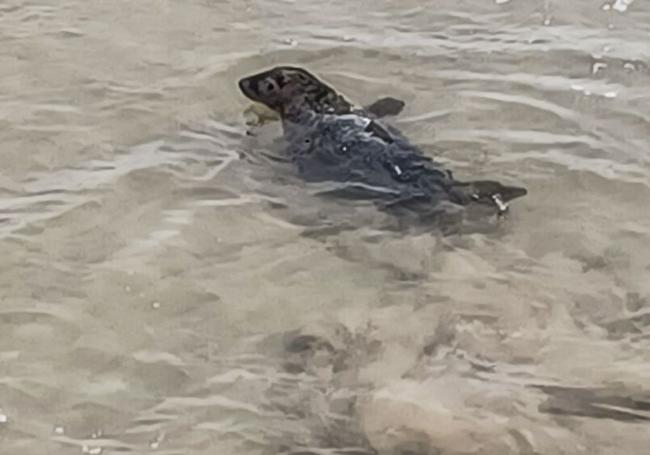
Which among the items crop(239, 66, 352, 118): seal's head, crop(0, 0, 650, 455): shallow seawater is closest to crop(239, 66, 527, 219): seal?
crop(239, 66, 352, 118): seal's head

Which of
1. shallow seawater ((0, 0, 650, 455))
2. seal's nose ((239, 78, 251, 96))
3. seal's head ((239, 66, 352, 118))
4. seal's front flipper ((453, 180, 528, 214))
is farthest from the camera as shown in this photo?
seal's nose ((239, 78, 251, 96))

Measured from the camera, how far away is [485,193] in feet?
14.4

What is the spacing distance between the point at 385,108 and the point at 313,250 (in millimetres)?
980

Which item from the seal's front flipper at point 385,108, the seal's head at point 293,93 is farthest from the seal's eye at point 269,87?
the seal's front flipper at point 385,108

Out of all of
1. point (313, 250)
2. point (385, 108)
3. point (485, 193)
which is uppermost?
point (385, 108)

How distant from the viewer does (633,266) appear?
13.6 feet

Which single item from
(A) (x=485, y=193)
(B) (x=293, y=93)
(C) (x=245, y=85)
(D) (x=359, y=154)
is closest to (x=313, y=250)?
(D) (x=359, y=154)

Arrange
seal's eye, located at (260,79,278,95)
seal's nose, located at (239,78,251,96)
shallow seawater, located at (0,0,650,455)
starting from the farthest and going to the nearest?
seal's nose, located at (239,78,251,96) → seal's eye, located at (260,79,278,95) → shallow seawater, located at (0,0,650,455)

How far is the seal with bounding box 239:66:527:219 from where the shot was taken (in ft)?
14.4

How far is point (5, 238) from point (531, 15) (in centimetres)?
304

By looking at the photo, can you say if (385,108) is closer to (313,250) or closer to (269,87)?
(269,87)

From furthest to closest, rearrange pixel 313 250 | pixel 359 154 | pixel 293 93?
1. pixel 293 93
2. pixel 359 154
3. pixel 313 250

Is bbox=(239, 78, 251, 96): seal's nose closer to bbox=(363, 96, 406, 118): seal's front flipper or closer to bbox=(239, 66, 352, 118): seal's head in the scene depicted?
bbox=(239, 66, 352, 118): seal's head

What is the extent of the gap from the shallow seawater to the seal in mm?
104
